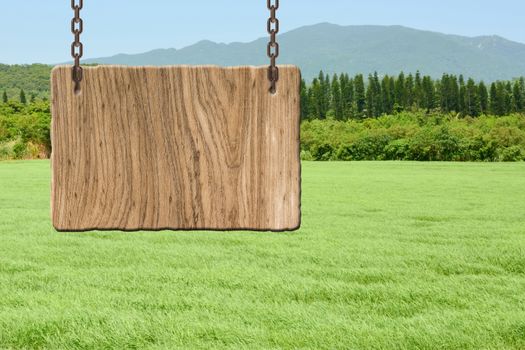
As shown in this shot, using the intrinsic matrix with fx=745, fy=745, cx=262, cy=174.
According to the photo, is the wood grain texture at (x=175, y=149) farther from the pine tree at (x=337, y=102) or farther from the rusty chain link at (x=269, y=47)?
the pine tree at (x=337, y=102)

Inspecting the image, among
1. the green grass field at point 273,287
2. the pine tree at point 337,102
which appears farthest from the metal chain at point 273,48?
the pine tree at point 337,102

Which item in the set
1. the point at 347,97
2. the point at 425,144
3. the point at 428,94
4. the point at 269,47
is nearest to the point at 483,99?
the point at 428,94

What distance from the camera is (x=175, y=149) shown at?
2135 millimetres

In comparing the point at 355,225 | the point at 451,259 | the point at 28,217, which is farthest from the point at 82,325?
the point at 28,217

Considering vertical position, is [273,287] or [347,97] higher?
[347,97]

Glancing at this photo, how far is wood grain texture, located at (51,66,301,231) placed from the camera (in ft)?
6.90

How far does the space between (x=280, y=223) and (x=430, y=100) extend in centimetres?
6551

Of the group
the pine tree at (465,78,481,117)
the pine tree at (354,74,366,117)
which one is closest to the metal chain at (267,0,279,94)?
the pine tree at (354,74,366,117)

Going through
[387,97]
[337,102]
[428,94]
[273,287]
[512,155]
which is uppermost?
[428,94]

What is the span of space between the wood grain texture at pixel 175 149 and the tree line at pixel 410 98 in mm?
62813

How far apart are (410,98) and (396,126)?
29.7 meters

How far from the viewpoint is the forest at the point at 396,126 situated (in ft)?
109

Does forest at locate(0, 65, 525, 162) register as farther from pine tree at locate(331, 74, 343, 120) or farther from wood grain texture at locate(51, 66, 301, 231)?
wood grain texture at locate(51, 66, 301, 231)

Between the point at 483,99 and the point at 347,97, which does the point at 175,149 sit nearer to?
the point at 347,97
